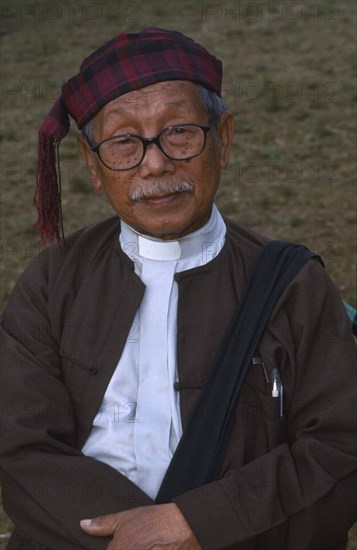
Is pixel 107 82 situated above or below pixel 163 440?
above

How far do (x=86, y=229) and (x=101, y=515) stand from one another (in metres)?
0.90

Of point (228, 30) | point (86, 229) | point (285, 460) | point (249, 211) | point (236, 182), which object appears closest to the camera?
point (285, 460)

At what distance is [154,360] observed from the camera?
2.61 metres

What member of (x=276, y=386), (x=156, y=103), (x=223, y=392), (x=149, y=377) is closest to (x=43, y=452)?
(x=149, y=377)

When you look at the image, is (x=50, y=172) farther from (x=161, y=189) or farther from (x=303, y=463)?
(x=303, y=463)

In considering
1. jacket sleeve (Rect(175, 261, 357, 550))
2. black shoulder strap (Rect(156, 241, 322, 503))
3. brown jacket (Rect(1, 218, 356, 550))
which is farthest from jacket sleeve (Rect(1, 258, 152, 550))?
jacket sleeve (Rect(175, 261, 357, 550))

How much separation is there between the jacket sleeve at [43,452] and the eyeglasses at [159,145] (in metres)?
0.43

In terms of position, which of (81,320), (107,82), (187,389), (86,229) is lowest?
(187,389)

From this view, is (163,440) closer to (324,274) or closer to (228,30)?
(324,274)

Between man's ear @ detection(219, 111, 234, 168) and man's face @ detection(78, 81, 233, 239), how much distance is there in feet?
0.25

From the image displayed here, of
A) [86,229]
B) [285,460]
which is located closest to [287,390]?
[285,460]

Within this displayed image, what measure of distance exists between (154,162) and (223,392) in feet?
2.16

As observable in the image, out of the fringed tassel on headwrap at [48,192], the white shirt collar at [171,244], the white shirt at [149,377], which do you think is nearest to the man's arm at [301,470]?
the white shirt at [149,377]

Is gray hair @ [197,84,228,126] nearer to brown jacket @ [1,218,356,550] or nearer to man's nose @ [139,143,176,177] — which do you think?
man's nose @ [139,143,176,177]
